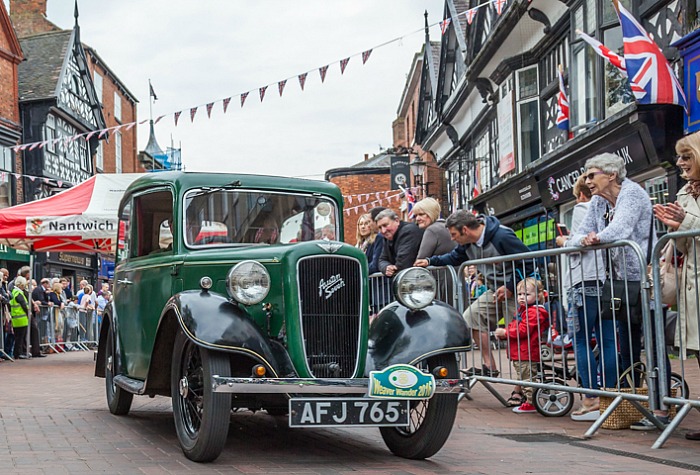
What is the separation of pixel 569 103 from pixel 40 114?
2329 cm

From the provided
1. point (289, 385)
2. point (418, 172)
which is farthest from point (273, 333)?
point (418, 172)

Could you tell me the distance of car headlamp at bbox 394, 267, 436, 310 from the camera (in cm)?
604

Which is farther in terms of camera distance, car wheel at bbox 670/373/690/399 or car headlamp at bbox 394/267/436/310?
car wheel at bbox 670/373/690/399

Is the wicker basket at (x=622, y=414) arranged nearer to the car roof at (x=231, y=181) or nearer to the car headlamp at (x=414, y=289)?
the car headlamp at (x=414, y=289)

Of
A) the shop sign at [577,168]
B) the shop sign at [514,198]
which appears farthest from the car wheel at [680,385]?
the shop sign at [514,198]

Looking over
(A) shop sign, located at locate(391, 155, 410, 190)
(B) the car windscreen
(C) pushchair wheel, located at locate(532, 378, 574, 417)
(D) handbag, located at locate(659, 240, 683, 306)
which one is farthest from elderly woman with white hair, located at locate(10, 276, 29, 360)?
(A) shop sign, located at locate(391, 155, 410, 190)

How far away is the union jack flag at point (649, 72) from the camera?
1248 cm

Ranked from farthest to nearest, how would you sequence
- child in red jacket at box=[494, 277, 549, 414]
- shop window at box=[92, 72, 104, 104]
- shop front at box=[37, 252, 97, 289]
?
shop window at box=[92, 72, 104, 104], shop front at box=[37, 252, 97, 289], child in red jacket at box=[494, 277, 549, 414]

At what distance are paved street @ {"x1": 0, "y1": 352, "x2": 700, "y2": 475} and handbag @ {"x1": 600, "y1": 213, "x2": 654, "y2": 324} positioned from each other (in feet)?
2.83

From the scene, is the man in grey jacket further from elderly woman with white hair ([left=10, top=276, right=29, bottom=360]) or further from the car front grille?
elderly woman with white hair ([left=10, top=276, right=29, bottom=360])

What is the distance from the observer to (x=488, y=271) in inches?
324

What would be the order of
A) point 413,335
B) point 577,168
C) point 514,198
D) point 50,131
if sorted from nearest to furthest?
point 413,335
point 577,168
point 514,198
point 50,131

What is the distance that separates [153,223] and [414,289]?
230cm

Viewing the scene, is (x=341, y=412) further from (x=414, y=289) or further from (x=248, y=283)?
(x=414, y=289)
